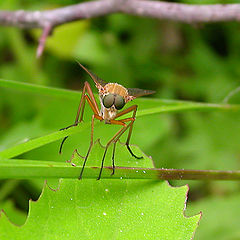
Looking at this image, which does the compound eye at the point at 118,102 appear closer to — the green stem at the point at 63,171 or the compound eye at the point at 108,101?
the compound eye at the point at 108,101

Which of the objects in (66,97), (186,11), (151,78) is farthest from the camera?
(151,78)

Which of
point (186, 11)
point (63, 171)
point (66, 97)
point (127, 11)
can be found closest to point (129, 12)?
point (127, 11)

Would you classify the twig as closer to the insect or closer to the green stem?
the insect

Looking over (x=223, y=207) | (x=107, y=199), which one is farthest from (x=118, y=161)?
(x=223, y=207)

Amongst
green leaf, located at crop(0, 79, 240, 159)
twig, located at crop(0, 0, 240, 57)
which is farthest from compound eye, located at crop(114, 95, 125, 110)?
twig, located at crop(0, 0, 240, 57)

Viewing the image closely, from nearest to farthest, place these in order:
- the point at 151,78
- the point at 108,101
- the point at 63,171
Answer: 1. the point at 63,171
2. the point at 108,101
3. the point at 151,78

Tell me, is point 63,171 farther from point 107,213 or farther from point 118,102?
point 118,102

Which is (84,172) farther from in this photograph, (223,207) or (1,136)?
(1,136)

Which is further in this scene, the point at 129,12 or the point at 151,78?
the point at 151,78
